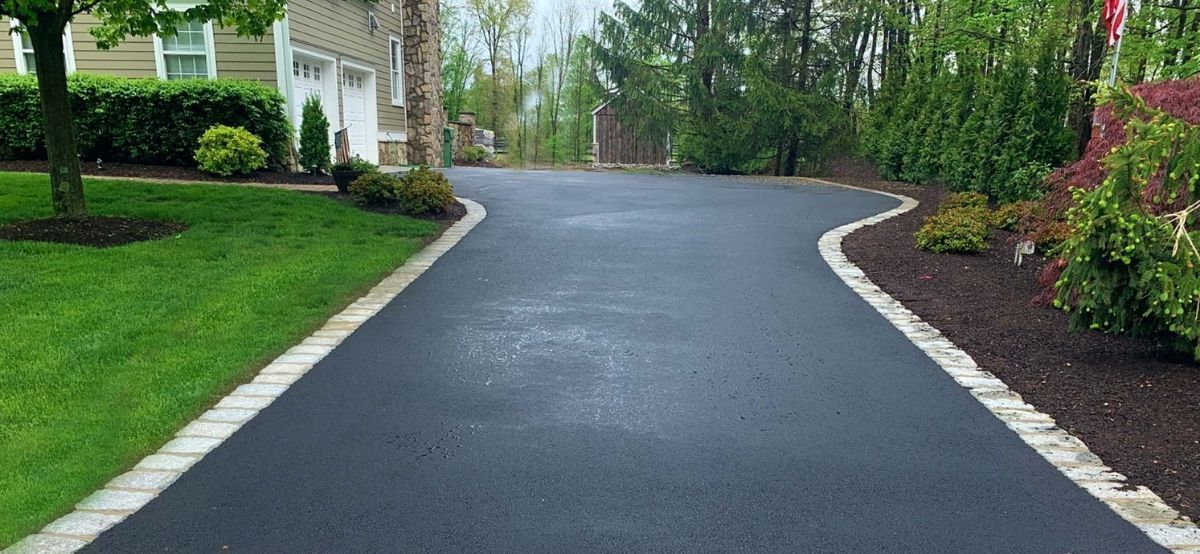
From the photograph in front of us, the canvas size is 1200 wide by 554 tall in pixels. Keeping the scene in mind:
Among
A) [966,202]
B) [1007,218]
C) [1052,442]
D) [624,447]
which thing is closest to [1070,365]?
[1052,442]

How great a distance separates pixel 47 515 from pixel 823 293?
17.3ft

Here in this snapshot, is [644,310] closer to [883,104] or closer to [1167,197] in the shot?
[1167,197]

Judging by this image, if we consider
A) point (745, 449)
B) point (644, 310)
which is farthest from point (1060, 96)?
point (745, 449)

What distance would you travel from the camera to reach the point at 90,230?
23.9ft

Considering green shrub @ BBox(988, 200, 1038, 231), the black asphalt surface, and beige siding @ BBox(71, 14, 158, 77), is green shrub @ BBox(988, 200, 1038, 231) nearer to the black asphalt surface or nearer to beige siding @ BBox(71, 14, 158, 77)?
the black asphalt surface

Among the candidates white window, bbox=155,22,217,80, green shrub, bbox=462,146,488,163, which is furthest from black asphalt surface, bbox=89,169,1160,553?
green shrub, bbox=462,146,488,163

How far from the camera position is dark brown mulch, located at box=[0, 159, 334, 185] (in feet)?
38.8

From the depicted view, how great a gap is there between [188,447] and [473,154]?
2279 cm

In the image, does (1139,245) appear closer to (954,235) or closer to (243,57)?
(954,235)

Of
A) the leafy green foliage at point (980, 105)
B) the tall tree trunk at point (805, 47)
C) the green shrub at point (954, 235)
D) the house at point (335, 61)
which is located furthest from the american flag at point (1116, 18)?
the tall tree trunk at point (805, 47)

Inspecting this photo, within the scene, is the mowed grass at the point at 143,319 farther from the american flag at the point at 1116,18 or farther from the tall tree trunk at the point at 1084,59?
the tall tree trunk at the point at 1084,59

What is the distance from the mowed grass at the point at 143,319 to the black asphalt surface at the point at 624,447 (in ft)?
1.36

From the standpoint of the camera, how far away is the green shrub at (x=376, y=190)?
9734 millimetres

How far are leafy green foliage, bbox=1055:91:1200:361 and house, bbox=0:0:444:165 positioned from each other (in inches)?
414
